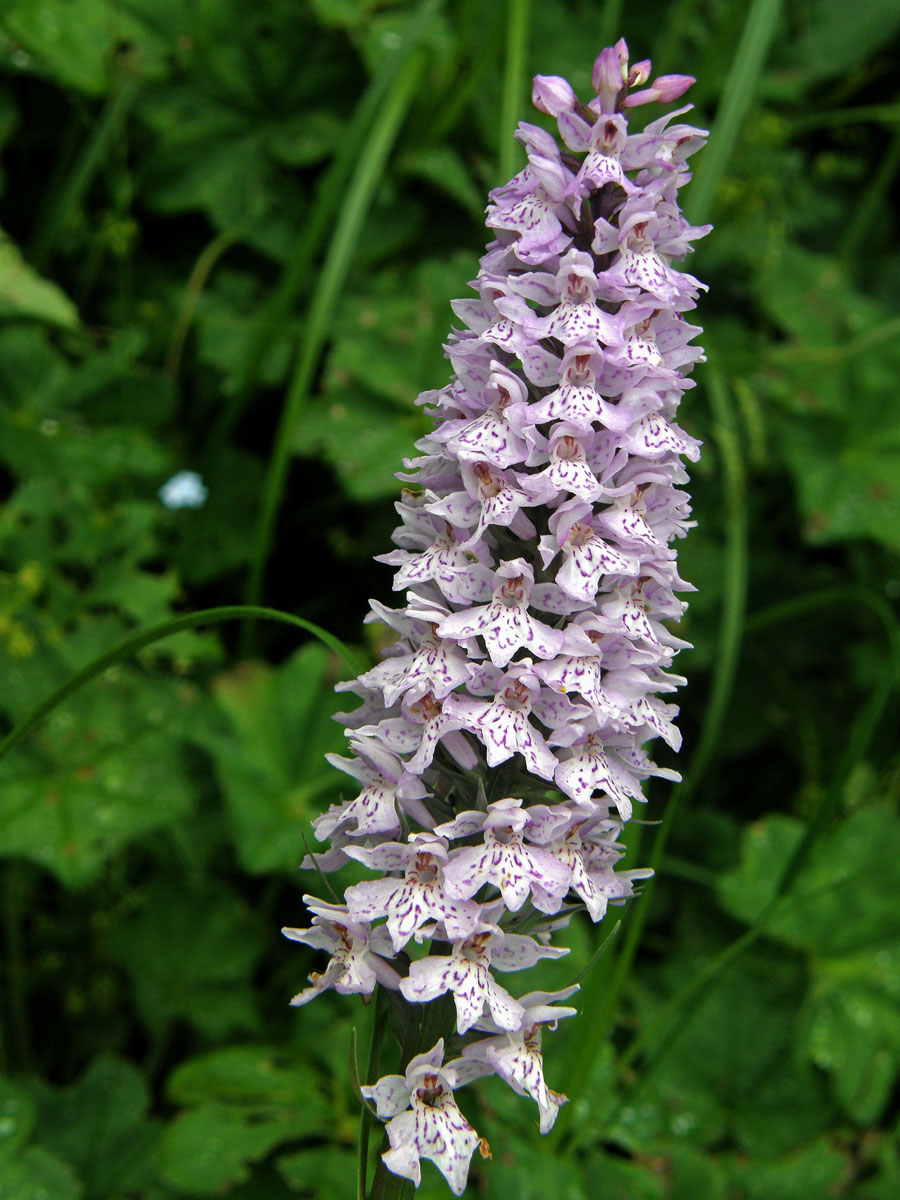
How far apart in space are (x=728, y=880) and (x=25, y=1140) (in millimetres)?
2066

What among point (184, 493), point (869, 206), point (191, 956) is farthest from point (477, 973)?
point (869, 206)

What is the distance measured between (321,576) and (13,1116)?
2.20m

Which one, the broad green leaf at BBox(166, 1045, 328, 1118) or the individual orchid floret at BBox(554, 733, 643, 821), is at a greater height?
the individual orchid floret at BBox(554, 733, 643, 821)

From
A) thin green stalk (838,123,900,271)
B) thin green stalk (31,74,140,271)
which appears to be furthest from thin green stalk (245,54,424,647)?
thin green stalk (838,123,900,271)

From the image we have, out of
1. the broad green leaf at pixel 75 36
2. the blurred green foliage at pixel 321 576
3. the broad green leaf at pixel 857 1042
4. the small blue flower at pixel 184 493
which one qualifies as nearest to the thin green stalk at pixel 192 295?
the blurred green foliage at pixel 321 576

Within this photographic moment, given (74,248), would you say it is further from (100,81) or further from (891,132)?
(891,132)

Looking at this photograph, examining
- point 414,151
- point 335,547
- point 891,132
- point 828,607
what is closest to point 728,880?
point 828,607

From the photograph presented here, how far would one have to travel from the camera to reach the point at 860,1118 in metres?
3.12

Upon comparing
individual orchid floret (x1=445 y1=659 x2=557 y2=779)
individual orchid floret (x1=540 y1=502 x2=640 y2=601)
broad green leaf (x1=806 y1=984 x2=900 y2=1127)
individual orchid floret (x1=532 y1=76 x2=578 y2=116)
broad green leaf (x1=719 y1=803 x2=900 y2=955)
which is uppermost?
individual orchid floret (x1=532 y1=76 x2=578 y2=116)

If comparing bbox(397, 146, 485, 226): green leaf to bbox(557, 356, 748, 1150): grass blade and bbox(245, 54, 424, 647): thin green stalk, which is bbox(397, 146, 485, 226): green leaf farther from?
bbox(557, 356, 748, 1150): grass blade

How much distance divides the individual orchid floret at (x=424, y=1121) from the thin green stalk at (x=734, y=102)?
2108 mm

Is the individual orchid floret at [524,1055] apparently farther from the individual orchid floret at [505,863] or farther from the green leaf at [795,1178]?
the green leaf at [795,1178]

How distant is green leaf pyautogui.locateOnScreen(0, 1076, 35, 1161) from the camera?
7.92 feet

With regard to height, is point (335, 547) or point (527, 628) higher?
point (527, 628)
